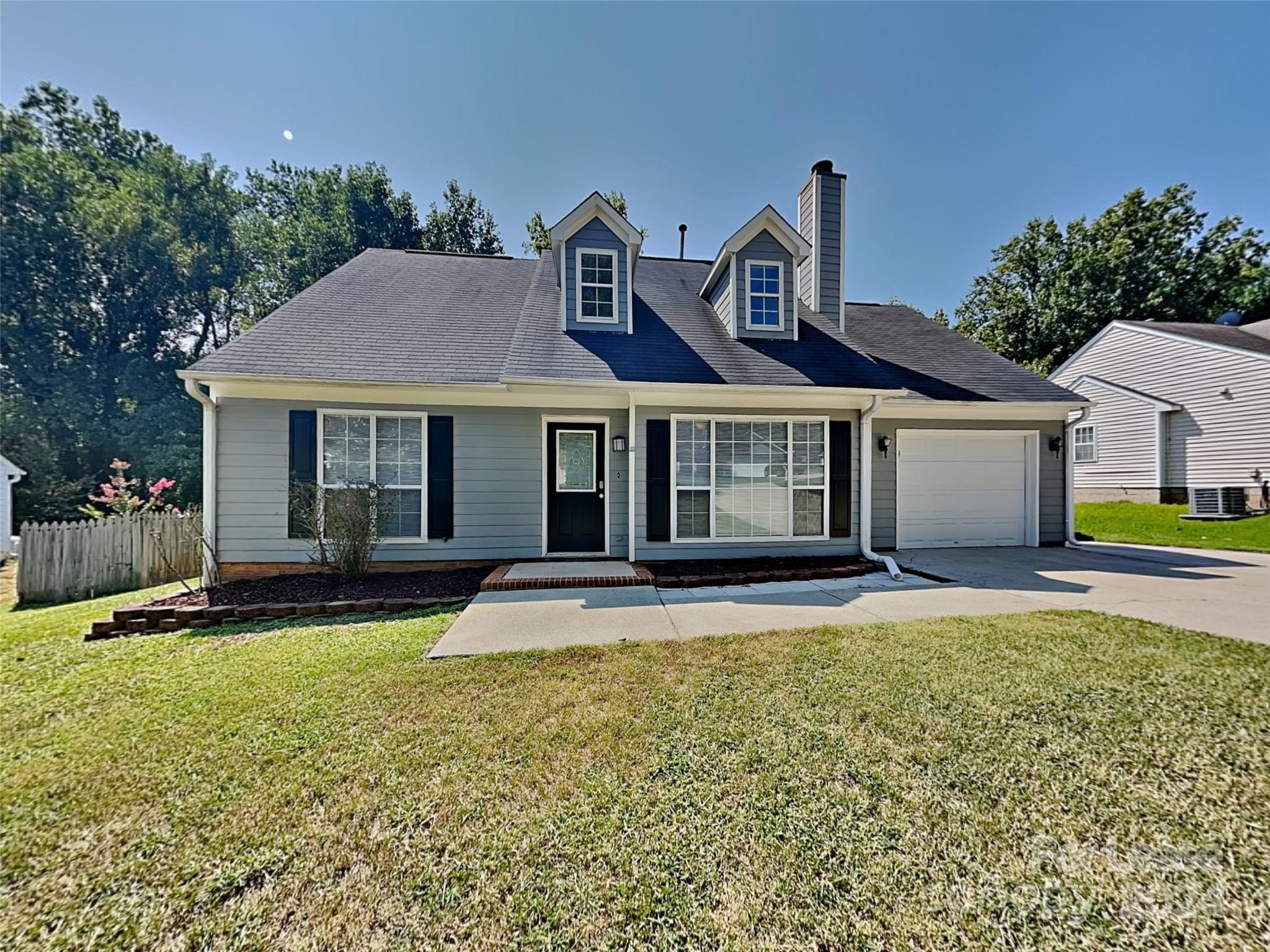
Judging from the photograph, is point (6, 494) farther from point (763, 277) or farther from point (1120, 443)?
point (1120, 443)

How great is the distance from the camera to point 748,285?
8.07 metres

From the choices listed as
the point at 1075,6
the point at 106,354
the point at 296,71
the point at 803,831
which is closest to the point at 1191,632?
the point at 803,831

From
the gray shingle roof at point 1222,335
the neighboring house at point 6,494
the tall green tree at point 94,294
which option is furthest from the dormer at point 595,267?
the gray shingle roof at point 1222,335

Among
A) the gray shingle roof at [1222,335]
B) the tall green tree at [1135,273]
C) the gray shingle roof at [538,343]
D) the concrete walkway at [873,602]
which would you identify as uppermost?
the tall green tree at [1135,273]

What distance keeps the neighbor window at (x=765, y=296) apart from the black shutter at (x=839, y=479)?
2.18 meters

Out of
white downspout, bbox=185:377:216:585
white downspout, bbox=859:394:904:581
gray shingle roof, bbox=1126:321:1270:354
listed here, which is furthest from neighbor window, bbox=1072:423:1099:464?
white downspout, bbox=185:377:216:585

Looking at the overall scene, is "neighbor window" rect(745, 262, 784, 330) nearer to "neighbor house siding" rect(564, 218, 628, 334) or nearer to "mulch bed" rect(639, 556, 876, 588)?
"neighbor house siding" rect(564, 218, 628, 334)

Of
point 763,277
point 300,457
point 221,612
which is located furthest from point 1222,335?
point 221,612

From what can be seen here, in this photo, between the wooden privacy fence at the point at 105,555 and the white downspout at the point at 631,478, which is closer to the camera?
the wooden privacy fence at the point at 105,555

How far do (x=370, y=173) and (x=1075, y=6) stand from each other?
22232mm

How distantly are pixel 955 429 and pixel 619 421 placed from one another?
610cm

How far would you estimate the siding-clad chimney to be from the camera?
8688 millimetres

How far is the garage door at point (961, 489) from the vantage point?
820 centimetres

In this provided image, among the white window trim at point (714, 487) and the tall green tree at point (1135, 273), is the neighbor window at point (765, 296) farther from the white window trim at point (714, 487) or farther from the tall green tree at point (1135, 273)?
the tall green tree at point (1135, 273)
